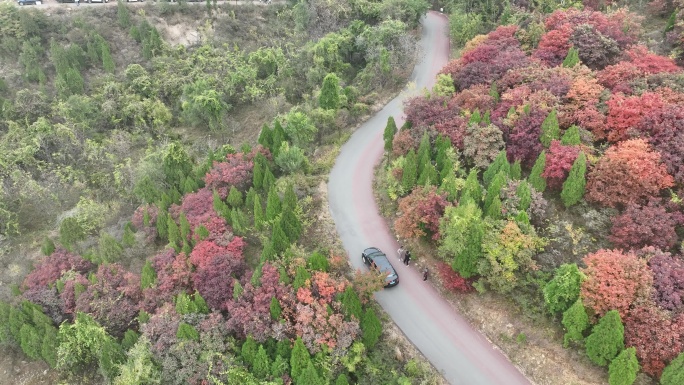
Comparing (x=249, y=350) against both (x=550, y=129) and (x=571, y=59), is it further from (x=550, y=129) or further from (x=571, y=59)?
(x=571, y=59)

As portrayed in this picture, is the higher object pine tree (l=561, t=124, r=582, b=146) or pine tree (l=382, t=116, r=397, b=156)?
pine tree (l=561, t=124, r=582, b=146)

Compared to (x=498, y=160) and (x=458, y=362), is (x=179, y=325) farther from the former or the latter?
(x=498, y=160)

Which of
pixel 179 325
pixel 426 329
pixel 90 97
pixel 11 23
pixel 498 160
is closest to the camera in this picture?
pixel 179 325

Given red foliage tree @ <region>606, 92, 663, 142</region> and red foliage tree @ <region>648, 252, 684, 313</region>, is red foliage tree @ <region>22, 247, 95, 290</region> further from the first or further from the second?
red foliage tree @ <region>606, 92, 663, 142</region>

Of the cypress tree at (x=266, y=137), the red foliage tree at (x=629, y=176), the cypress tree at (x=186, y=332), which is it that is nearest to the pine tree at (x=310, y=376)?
the cypress tree at (x=186, y=332)

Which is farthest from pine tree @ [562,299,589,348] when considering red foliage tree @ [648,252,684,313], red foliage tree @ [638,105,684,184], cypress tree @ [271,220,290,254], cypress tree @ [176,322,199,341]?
cypress tree @ [176,322,199,341]

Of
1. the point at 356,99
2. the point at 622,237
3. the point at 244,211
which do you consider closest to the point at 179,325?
the point at 244,211
